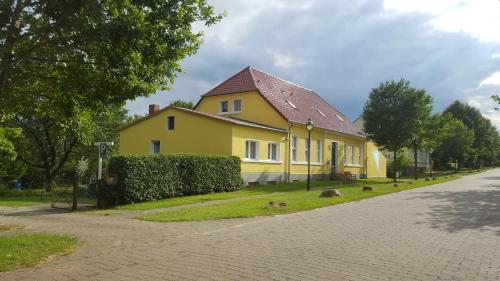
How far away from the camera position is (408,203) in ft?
53.4

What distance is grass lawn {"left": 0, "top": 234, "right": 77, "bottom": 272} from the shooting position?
7.20 m

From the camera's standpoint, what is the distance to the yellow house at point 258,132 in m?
25.1

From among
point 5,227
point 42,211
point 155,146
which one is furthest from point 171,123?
point 5,227

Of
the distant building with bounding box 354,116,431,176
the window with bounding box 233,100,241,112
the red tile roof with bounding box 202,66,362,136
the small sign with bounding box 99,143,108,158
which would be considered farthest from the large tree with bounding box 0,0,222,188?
the distant building with bounding box 354,116,431,176

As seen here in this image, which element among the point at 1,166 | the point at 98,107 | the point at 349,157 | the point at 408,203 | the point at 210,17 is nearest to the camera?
the point at 210,17

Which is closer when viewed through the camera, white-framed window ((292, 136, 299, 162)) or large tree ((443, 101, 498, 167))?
white-framed window ((292, 136, 299, 162))

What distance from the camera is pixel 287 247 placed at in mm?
8352

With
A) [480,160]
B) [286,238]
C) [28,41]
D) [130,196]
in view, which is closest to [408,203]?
[286,238]

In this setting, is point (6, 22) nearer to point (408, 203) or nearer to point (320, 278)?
point (320, 278)

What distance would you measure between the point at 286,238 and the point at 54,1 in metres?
6.16

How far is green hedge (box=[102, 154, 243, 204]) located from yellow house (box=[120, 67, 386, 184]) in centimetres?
216

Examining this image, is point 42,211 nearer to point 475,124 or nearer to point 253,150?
point 253,150

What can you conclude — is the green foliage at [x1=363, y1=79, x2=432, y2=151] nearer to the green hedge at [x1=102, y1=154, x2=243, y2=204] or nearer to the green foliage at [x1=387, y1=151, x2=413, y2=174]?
the green hedge at [x1=102, y1=154, x2=243, y2=204]

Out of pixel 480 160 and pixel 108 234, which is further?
pixel 480 160
